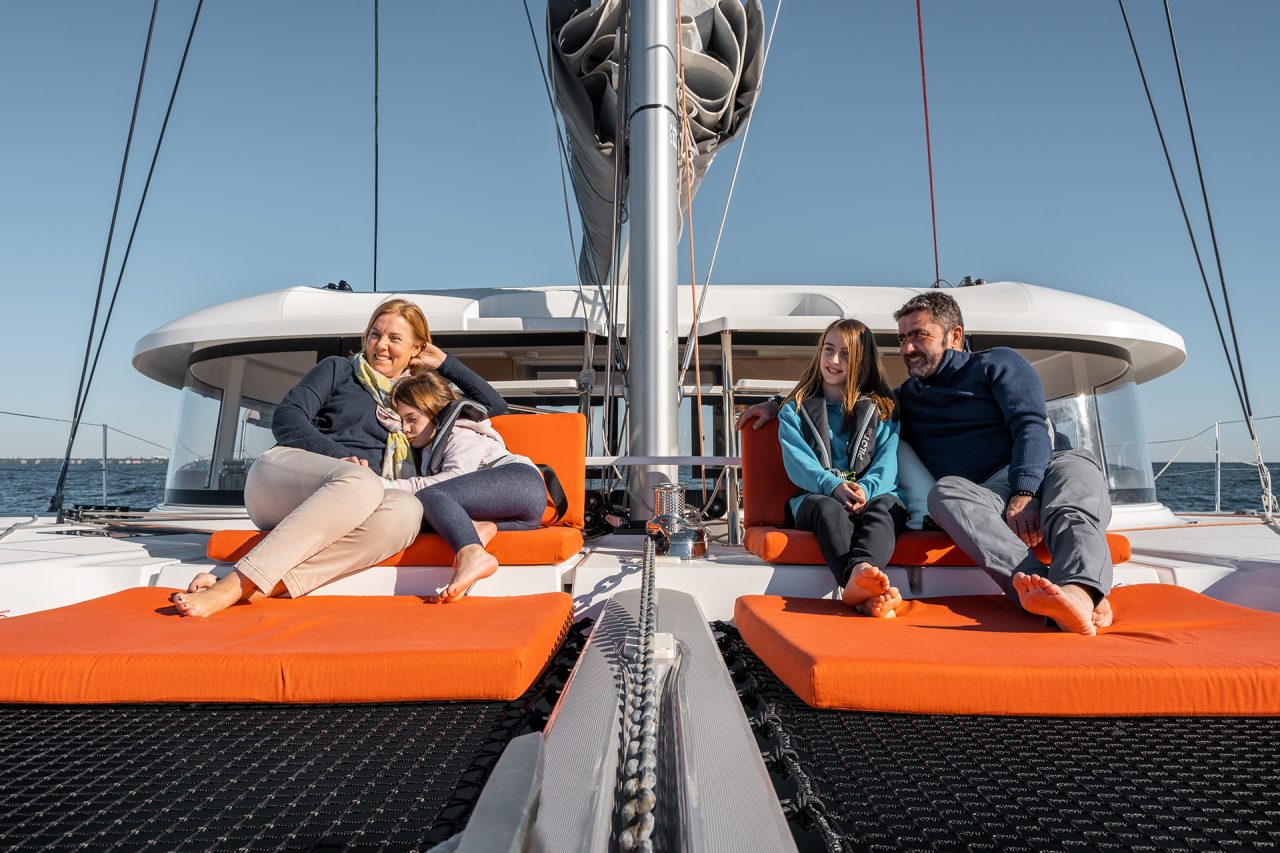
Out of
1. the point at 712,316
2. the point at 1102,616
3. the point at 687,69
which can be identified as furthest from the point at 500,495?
the point at 687,69

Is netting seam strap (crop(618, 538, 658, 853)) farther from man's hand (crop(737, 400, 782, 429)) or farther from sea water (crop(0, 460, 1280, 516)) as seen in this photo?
sea water (crop(0, 460, 1280, 516))

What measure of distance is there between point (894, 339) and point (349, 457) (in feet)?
11.3

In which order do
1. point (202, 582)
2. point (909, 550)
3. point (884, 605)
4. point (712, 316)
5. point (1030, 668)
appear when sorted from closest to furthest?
1. point (1030, 668)
2. point (884, 605)
3. point (202, 582)
4. point (909, 550)
5. point (712, 316)

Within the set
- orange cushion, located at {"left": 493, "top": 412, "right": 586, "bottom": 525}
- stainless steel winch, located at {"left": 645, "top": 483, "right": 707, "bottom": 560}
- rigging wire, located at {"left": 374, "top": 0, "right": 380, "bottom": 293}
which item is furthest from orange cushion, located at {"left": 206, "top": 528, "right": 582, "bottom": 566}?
rigging wire, located at {"left": 374, "top": 0, "right": 380, "bottom": 293}

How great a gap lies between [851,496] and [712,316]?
2.59m

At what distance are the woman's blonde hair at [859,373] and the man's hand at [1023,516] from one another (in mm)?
524

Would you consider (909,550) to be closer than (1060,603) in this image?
No

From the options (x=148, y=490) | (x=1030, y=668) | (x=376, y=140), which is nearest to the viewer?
(x=1030, y=668)

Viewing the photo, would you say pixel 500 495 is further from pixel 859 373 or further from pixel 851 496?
pixel 859 373

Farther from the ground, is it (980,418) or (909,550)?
(980,418)

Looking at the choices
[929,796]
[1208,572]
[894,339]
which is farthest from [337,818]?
[894,339]

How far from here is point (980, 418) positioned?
2361 mm

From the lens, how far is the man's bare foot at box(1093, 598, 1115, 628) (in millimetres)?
1651

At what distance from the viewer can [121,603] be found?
1882 millimetres
